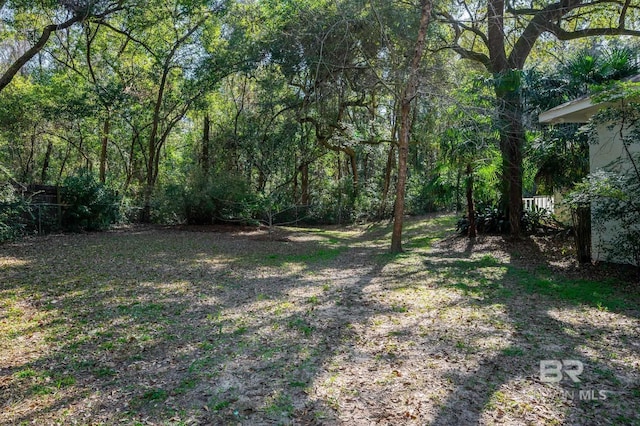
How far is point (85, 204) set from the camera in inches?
530

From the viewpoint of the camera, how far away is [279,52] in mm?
13516

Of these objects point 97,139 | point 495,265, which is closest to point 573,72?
point 495,265

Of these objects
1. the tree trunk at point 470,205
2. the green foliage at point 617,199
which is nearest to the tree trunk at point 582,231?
the green foliage at point 617,199

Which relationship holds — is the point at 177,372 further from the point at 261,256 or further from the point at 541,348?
the point at 261,256

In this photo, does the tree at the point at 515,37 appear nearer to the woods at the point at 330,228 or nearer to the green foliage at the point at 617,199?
the woods at the point at 330,228

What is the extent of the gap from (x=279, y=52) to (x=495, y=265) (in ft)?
31.7

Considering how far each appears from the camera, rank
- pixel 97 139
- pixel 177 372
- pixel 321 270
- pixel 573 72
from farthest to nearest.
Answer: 1. pixel 97 139
2. pixel 573 72
3. pixel 321 270
4. pixel 177 372

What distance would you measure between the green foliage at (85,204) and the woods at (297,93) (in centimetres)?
192

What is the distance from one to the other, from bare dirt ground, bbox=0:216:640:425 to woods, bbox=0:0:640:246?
3615 millimetres

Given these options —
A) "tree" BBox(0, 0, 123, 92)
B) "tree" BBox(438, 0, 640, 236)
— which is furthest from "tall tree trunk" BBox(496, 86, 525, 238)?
"tree" BBox(0, 0, 123, 92)

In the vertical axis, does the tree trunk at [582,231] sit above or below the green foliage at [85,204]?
below

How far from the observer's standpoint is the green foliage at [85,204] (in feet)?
43.3

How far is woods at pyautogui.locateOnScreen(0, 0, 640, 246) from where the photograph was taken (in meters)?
9.94

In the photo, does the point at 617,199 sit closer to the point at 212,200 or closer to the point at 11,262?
the point at 11,262
